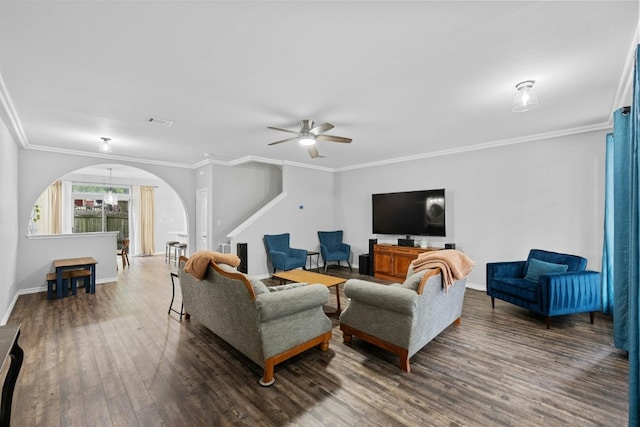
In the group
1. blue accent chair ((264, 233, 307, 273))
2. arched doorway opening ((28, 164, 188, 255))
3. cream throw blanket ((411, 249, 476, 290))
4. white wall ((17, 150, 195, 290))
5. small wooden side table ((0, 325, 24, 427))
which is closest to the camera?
small wooden side table ((0, 325, 24, 427))

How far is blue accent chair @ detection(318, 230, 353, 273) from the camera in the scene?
6887 mm

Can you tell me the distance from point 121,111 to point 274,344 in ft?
10.8

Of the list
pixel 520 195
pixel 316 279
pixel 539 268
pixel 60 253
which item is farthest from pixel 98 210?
pixel 539 268

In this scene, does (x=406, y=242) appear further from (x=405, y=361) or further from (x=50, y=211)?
(x=50, y=211)

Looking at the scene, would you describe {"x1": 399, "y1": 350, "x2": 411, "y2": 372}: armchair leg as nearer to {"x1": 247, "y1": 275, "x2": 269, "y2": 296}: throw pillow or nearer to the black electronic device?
{"x1": 247, "y1": 275, "x2": 269, "y2": 296}: throw pillow

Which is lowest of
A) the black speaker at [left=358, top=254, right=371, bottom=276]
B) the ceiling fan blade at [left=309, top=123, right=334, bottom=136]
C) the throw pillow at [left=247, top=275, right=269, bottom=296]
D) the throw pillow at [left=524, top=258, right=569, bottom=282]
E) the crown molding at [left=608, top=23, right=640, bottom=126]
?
the black speaker at [left=358, top=254, right=371, bottom=276]

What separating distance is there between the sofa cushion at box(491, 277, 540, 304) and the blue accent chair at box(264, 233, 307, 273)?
3.54m

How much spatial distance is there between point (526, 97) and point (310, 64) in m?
2.13

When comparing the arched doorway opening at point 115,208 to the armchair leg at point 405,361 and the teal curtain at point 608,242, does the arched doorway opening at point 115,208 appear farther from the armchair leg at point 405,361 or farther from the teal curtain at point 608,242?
the teal curtain at point 608,242

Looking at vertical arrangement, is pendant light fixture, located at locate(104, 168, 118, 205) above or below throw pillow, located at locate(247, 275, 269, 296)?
above

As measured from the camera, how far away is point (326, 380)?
247 centimetres

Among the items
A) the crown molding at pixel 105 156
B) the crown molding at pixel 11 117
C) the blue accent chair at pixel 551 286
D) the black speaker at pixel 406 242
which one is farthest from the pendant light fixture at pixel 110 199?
the blue accent chair at pixel 551 286

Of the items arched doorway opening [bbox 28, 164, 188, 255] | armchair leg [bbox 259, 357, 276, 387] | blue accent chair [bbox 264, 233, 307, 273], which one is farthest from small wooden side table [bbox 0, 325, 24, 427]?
arched doorway opening [bbox 28, 164, 188, 255]

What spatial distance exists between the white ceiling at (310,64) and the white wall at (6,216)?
1.27 feet
